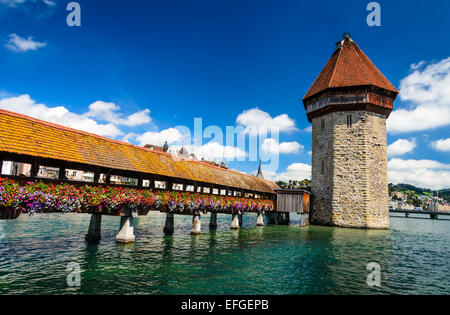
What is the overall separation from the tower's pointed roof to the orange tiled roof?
62.2ft

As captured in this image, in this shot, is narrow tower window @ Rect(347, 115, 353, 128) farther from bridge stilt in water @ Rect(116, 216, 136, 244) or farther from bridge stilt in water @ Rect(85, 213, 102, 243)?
bridge stilt in water @ Rect(85, 213, 102, 243)

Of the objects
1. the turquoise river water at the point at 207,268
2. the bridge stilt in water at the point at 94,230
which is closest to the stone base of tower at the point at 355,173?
the turquoise river water at the point at 207,268

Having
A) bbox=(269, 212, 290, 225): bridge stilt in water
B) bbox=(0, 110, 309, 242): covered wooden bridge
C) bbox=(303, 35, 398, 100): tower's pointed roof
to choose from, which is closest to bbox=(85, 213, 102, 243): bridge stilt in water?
bbox=(0, 110, 309, 242): covered wooden bridge

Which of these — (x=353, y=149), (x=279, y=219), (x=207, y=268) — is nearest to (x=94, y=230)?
(x=207, y=268)

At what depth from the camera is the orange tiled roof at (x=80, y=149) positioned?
9883 mm

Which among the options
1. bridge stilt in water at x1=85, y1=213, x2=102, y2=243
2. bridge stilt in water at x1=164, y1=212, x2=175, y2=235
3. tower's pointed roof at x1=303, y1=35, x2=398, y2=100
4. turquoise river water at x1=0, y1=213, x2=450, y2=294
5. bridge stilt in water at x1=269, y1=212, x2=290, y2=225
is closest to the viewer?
turquoise river water at x1=0, y1=213, x2=450, y2=294

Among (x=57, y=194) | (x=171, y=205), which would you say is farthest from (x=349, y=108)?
(x=57, y=194)

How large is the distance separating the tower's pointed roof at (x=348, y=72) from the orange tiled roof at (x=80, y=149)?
1896 centimetres

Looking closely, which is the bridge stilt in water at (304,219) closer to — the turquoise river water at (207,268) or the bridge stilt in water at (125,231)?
the turquoise river water at (207,268)

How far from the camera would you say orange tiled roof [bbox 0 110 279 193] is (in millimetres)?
9883

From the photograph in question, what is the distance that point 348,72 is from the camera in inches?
1158

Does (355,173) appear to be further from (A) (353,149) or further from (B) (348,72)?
(B) (348,72)
